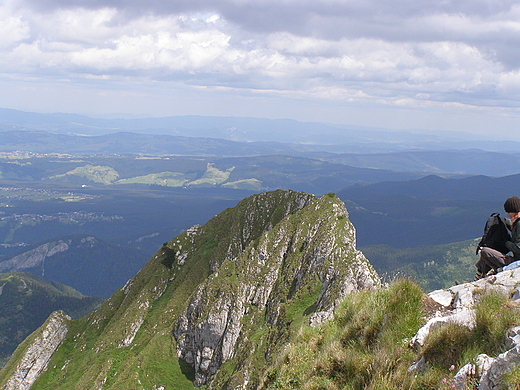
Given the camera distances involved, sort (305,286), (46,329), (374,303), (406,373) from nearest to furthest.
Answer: (406,373) → (374,303) → (305,286) → (46,329)

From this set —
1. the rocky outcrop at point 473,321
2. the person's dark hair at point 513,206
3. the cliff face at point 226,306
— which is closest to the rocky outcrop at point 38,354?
the cliff face at point 226,306

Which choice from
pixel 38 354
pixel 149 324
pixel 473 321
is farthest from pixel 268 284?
pixel 473 321

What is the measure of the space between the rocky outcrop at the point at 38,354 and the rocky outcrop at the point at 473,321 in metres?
134

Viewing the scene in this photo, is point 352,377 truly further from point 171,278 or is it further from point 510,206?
point 171,278

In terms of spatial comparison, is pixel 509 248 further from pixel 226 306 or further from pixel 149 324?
pixel 149 324

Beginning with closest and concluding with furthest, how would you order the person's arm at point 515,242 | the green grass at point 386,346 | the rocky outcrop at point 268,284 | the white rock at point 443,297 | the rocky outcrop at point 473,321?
the rocky outcrop at point 473,321
the green grass at point 386,346
the white rock at point 443,297
the person's arm at point 515,242
the rocky outcrop at point 268,284

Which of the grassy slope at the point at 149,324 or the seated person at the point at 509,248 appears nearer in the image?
the seated person at the point at 509,248

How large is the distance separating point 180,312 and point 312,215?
47.8 m

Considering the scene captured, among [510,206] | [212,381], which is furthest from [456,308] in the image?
[212,381]

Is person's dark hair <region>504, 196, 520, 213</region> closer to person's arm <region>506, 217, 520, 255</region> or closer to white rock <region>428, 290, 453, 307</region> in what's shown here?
person's arm <region>506, 217, 520, 255</region>

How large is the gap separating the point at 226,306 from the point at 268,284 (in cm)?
1202

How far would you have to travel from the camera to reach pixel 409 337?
1358cm

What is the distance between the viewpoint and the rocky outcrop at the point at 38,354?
11569cm

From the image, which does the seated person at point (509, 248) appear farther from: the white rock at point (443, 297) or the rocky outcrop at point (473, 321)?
the white rock at point (443, 297)
